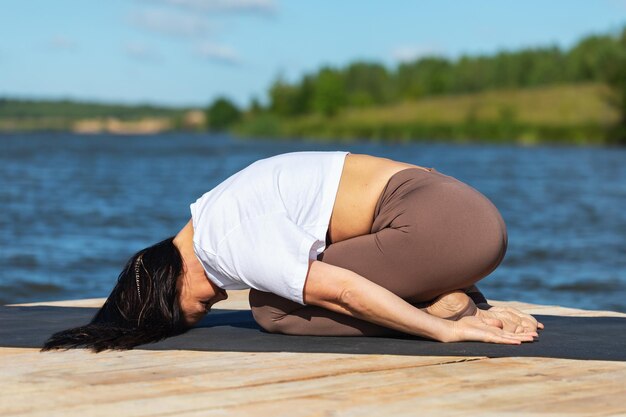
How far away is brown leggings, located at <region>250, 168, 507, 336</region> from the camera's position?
12.6ft

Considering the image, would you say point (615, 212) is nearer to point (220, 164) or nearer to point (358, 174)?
point (358, 174)

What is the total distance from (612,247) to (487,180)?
588 inches

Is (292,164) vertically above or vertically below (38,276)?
above

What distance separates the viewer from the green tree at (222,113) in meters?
142

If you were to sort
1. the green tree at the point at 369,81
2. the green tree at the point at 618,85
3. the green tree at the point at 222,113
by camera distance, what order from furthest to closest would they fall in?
the green tree at the point at 222,113 → the green tree at the point at 369,81 → the green tree at the point at 618,85

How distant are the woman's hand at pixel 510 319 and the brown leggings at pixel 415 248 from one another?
0.16 m

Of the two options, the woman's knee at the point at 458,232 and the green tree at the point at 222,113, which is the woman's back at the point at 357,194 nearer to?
the woman's knee at the point at 458,232

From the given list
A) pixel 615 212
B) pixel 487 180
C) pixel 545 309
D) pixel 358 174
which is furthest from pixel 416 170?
pixel 487 180

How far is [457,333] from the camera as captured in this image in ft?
12.5

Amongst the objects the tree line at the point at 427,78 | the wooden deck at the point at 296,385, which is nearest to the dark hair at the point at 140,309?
the wooden deck at the point at 296,385

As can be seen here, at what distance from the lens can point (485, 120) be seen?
7244cm

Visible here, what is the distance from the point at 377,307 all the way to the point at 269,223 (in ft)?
1.60

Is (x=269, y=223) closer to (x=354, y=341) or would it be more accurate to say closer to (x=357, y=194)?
(x=357, y=194)

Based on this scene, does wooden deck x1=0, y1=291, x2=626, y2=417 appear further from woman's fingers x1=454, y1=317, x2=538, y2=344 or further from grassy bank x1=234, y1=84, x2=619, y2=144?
grassy bank x1=234, y1=84, x2=619, y2=144
